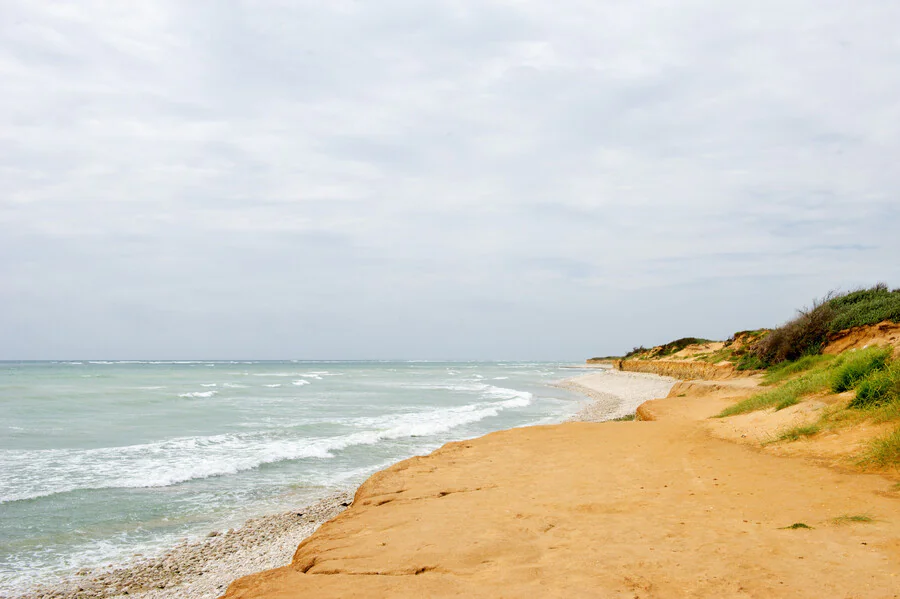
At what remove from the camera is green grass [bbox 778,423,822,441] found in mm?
9144

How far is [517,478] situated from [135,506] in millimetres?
7527

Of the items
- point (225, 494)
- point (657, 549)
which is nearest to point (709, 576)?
point (657, 549)

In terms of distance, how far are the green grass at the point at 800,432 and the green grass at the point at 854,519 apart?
14.1ft

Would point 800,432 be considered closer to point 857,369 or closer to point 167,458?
point 857,369

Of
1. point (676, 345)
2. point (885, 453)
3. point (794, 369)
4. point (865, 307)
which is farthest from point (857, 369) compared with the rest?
point (676, 345)

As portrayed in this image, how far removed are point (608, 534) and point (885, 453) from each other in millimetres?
4475

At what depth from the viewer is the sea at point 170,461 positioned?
8867 millimetres

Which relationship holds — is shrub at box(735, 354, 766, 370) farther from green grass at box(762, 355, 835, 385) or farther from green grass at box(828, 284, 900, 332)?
green grass at box(762, 355, 835, 385)

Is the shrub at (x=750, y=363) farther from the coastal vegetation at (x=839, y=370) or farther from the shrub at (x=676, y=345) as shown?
the shrub at (x=676, y=345)

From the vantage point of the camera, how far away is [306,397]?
33844 mm

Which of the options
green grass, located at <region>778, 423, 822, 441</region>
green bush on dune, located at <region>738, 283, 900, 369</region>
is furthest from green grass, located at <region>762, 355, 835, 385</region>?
green grass, located at <region>778, 423, 822, 441</region>

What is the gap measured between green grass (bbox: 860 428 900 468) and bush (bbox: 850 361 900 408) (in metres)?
1.57

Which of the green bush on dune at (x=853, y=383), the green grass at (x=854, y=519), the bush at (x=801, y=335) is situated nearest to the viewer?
the green grass at (x=854, y=519)

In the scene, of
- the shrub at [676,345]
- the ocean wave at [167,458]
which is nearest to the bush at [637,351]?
the shrub at [676,345]
